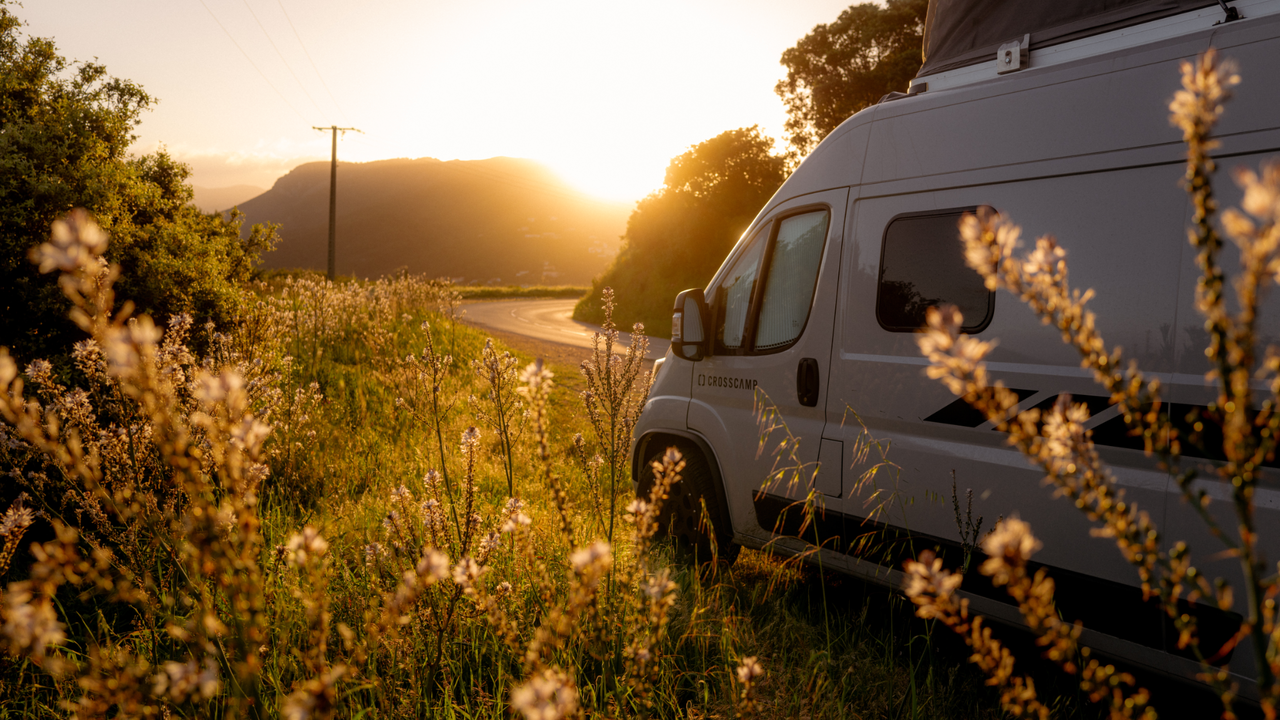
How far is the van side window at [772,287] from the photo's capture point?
12.1 ft

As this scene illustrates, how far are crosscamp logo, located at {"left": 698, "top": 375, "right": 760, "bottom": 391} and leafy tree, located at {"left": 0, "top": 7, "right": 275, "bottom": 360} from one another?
3737 mm

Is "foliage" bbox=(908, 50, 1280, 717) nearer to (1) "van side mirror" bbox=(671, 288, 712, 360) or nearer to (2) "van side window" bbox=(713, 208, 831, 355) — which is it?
(2) "van side window" bbox=(713, 208, 831, 355)

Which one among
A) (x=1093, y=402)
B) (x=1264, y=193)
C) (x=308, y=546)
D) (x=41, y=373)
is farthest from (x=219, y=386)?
(x=1093, y=402)

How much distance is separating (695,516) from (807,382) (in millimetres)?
1209

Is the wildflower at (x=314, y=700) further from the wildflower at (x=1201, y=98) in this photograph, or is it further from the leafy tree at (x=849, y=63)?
the leafy tree at (x=849, y=63)

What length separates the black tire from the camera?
4031mm

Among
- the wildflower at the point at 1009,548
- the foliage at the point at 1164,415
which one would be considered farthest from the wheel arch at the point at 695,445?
the wildflower at the point at 1009,548

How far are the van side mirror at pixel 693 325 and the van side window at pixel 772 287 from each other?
87 mm

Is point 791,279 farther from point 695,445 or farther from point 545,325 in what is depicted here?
point 545,325

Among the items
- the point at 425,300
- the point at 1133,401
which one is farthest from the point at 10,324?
the point at 425,300

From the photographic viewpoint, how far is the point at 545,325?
21734mm

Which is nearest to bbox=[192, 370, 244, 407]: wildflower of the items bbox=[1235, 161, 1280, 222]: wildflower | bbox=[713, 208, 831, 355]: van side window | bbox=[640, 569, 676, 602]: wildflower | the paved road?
bbox=[640, 569, 676, 602]: wildflower

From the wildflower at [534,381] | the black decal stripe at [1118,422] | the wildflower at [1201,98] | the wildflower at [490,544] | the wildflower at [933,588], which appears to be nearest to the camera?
the wildflower at [1201,98]

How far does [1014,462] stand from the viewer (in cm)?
276
